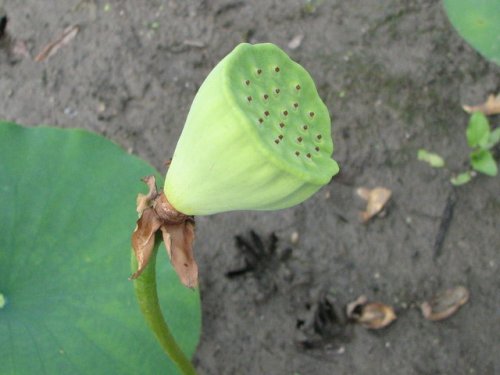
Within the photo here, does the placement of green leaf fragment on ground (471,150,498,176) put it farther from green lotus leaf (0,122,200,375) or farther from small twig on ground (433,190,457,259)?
green lotus leaf (0,122,200,375)

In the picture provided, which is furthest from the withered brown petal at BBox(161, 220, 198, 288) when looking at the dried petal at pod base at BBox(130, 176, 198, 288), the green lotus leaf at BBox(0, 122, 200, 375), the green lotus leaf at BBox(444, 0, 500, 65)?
the green lotus leaf at BBox(444, 0, 500, 65)

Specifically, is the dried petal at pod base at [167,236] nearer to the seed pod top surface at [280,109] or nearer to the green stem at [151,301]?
the green stem at [151,301]

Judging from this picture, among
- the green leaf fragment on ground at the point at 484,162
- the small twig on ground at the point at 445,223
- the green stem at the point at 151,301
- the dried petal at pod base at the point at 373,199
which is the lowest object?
the small twig on ground at the point at 445,223

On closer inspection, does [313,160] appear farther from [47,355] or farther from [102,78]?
[102,78]

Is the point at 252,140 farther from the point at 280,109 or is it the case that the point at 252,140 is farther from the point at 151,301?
the point at 151,301

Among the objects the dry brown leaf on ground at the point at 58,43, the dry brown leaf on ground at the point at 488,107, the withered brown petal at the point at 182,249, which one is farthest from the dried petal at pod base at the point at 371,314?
the dry brown leaf on ground at the point at 58,43

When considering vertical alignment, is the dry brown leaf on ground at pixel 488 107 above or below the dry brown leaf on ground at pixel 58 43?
below
